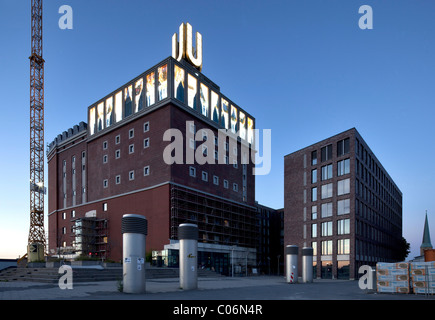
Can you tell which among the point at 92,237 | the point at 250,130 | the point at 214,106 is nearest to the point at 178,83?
the point at 214,106

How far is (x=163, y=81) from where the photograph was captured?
6694 centimetres

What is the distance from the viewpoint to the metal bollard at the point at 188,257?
78.5ft

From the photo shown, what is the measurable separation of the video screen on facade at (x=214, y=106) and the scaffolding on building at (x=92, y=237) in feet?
94.5

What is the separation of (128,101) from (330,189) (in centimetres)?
4046

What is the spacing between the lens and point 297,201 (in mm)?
70000

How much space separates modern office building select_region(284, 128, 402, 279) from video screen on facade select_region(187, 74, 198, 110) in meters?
A: 20.9

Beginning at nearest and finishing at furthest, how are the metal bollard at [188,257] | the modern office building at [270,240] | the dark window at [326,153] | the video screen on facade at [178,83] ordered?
1. the metal bollard at [188,257]
2. the dark window at [326,153]
3. the video screen on facade at [178,83]
4. the modern office building at [270,240]

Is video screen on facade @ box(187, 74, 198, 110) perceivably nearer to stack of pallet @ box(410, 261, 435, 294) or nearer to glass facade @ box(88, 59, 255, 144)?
glass facade @ box(88, 59, 255, 144)

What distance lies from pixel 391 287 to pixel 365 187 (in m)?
44.2

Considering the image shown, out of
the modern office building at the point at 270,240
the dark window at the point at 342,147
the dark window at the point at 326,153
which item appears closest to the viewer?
the dark window at the point at 342,147

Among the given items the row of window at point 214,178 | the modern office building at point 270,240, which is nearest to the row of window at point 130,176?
the row of window at point 214,178

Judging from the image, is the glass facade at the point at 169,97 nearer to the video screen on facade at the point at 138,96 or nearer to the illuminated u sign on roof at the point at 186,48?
the video screen on facade at the point at 138,96

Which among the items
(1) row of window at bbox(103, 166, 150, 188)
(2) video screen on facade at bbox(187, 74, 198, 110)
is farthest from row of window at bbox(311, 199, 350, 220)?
(1) row of window at bbox(103, 166, 150, 188)

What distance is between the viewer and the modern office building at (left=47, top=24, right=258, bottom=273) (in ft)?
213
